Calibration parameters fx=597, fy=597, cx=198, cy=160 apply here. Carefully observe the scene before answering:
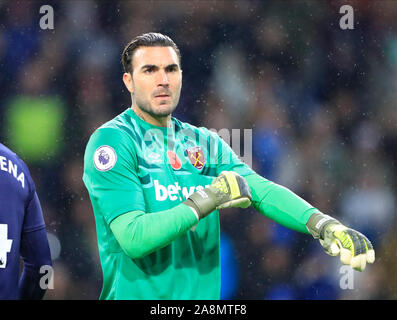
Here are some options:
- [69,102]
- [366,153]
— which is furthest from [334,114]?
[69,102]

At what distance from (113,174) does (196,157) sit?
0.43m

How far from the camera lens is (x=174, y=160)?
2.42 metres

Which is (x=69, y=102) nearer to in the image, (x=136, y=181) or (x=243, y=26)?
(x=243, y=26)

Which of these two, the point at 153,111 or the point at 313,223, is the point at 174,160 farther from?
the point at 313,223

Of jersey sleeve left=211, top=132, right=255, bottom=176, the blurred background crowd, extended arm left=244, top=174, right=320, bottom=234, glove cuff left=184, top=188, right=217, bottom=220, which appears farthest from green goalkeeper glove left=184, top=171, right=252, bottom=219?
A: the blurred background crowd

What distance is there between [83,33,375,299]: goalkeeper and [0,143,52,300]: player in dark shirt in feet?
0.89

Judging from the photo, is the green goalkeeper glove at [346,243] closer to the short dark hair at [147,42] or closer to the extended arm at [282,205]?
the extended arm at [282,205]

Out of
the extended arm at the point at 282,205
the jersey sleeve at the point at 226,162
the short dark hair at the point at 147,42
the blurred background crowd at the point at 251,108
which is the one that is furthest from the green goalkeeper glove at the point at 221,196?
the blurred background crowd at the point at 251,108

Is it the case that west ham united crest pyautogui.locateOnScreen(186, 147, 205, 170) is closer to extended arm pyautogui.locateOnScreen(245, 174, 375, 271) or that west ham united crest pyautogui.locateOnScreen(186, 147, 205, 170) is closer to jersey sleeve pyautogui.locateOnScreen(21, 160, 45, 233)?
extended arm pyautogui.locateOnScreen(245, 174, 375, 271)

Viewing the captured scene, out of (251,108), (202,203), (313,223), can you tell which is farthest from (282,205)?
(251,108)

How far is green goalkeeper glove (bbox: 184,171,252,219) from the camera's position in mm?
2102

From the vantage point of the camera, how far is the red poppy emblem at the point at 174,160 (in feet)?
7.88

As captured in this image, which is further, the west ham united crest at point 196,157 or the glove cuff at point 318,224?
the west ham united crest at point 196,157

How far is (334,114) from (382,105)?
16.9 inches
